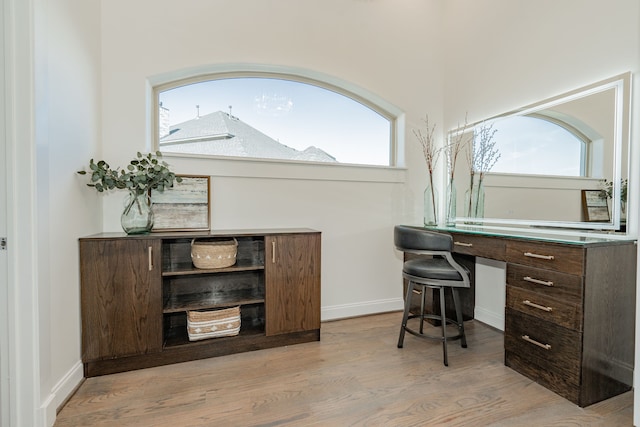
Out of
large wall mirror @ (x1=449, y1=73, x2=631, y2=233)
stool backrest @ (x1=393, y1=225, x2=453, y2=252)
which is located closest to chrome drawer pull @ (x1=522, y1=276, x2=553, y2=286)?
stool backrest @ (x1=393, y1=225, x2=453, y2=252)

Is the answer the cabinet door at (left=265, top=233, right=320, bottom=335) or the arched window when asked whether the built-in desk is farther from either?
the arched window

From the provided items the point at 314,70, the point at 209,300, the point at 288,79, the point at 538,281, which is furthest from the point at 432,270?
the point at 288,79

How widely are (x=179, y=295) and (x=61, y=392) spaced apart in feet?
2.82

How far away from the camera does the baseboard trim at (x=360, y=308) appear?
2768 millimetres

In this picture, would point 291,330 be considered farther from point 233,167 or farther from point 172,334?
point 233,167

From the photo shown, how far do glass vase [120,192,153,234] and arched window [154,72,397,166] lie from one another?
525 mm

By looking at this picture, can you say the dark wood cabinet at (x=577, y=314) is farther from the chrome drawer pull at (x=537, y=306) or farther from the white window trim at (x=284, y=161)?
the white window trim at (x=284, y=161)

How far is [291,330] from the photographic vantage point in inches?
89.9

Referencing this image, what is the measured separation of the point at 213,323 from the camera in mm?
2098

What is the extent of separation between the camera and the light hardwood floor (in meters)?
1.48

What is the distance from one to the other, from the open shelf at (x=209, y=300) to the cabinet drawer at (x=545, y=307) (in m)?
1.70

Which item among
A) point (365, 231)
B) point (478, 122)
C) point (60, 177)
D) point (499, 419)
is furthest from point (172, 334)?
point (478, 122)

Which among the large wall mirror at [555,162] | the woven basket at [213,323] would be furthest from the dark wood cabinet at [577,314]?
the woven basket at [213,323]

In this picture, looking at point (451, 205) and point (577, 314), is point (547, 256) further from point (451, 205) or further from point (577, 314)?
point (451, 205)
